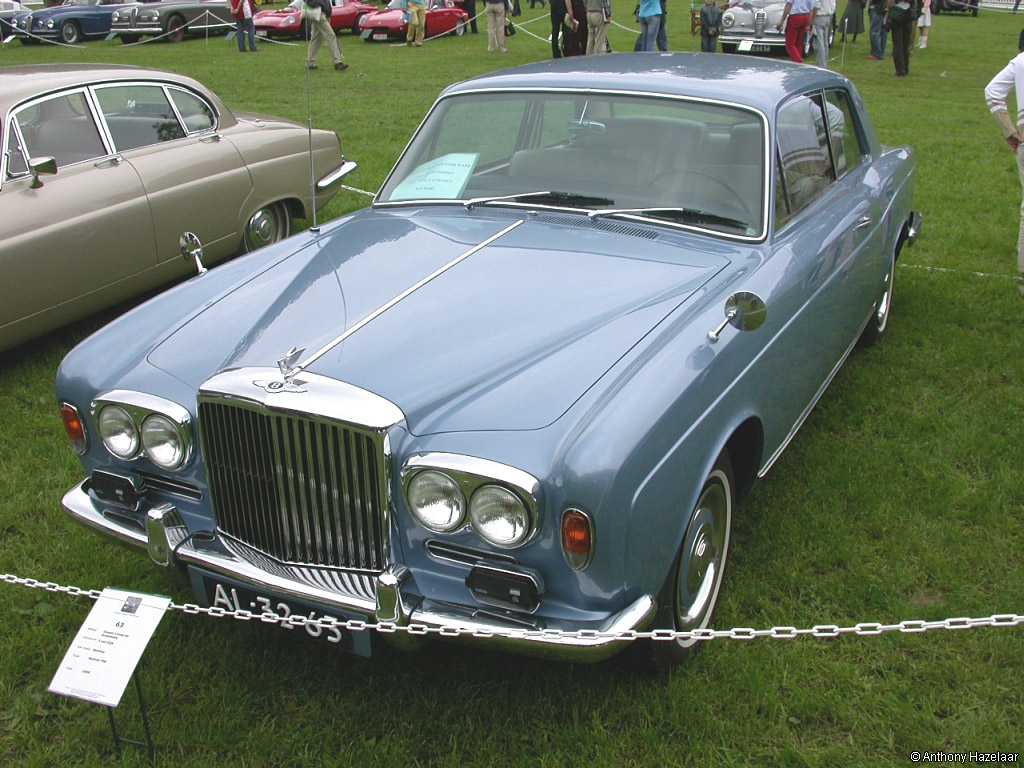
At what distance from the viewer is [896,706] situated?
3004 millimetres

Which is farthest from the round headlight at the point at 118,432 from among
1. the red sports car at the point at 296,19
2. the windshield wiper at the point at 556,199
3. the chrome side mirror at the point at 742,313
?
the red sports car at the point at 296,19

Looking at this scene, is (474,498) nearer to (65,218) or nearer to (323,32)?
(65,218)

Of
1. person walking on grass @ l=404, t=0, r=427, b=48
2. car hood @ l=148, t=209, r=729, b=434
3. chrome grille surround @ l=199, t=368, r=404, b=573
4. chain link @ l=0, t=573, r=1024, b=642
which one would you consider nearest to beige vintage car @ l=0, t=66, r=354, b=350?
car hood @ l=148, t=209, r=729, b=434

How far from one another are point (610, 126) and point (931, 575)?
214cm

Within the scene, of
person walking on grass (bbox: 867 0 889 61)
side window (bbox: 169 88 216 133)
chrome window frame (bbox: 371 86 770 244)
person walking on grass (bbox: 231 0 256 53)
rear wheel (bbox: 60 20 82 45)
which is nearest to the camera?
chrome window frame (bbox: 371 86 770 244)

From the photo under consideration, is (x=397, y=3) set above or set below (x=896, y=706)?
above

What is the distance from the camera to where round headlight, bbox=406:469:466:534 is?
2.56 metres

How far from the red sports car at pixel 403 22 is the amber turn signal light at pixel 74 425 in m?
19.9

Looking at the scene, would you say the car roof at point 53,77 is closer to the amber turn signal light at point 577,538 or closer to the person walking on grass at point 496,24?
the amber turn signal light at point 577,538

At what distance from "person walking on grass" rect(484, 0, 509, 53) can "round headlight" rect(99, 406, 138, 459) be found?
17.3 metres

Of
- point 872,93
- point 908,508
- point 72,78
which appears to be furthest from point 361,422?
point 872,93

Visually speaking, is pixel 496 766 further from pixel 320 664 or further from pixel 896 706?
pixel 896 706

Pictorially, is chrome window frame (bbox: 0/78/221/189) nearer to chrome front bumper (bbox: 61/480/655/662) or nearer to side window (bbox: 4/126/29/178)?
side window (bbox: 4/126/29/178)

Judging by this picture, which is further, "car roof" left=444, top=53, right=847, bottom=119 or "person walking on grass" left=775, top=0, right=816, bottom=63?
"person walking on grass" left=775, top=0, right=816, bottom=63
